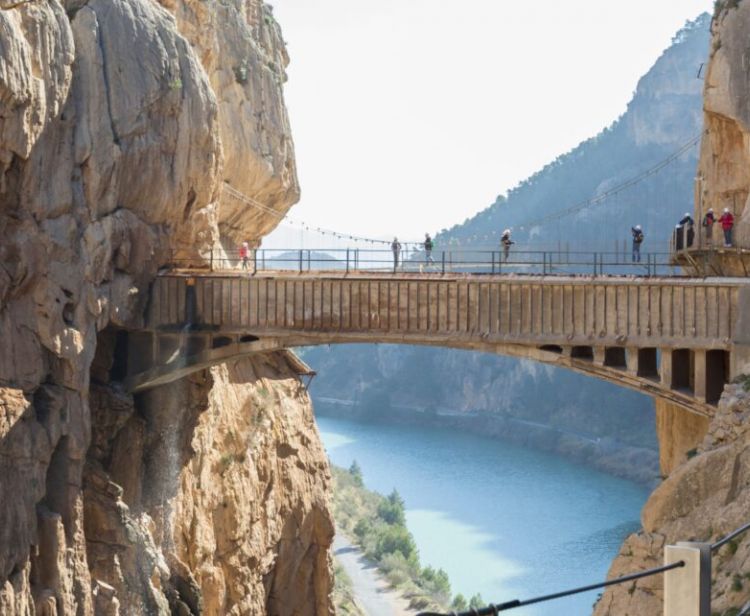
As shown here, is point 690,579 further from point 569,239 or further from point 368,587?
point 569,239

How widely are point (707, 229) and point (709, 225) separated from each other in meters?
0.31

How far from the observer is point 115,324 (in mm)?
22078

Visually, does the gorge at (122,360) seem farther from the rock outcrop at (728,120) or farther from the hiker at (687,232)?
the hiker at (687,232)

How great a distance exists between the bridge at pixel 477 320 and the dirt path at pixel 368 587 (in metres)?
30.5

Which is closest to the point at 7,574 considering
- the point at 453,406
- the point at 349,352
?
the point at 453,406

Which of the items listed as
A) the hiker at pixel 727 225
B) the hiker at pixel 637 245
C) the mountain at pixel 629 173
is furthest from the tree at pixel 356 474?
the hiker at pixel 727 225

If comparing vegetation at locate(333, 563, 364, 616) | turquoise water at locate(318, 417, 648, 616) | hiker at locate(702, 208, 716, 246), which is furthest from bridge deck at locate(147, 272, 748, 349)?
turquoise water at locate(318, 417, 648, 616)

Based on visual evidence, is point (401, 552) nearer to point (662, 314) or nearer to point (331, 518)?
→ point (331, 518)

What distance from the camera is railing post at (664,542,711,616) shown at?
6.63 m

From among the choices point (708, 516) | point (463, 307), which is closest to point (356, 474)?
point (463, 307)

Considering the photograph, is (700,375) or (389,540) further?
(389,540)

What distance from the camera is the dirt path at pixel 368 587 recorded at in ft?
178

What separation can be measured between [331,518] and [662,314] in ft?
46.1

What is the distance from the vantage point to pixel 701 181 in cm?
2761
